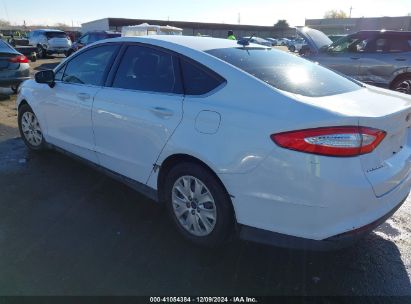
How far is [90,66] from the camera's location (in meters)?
4.32

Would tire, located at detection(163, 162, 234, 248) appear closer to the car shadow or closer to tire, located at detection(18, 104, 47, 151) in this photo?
the car shadow

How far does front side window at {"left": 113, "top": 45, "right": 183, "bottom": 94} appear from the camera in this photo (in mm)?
3346

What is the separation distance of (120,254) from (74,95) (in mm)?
2033

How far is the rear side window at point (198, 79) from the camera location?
3.02 meters

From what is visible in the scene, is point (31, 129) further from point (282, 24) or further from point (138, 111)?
point (282, 24)

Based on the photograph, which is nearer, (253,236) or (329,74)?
(253,236)

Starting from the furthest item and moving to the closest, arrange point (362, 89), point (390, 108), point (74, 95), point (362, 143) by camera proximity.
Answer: point (74, 95), point (362, 89), point (390, 108), point (362, 143)

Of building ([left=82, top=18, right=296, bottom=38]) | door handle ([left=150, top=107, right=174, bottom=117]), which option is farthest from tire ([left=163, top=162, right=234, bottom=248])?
A: building ([left=82, top=18, right=296, bottom=38])

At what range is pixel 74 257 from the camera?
3.11 metres

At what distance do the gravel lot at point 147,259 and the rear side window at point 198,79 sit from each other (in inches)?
52.1

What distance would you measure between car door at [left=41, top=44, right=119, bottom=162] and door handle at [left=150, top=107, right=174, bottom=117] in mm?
1026

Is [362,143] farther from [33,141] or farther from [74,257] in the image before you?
[33,141]

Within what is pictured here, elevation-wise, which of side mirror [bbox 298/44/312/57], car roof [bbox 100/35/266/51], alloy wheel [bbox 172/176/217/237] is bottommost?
alloy wheel [bbox 172/176/217/237]

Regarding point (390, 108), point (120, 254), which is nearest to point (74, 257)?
point (120, 254)
